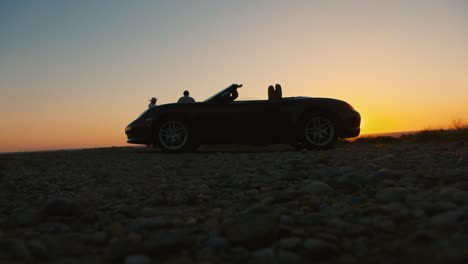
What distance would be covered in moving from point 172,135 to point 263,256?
624cm

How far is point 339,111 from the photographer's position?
297 inches

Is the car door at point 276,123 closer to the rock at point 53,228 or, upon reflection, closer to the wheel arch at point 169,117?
the wheel arch at point 169,117

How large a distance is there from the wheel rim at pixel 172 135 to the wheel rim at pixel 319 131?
2.39 meters

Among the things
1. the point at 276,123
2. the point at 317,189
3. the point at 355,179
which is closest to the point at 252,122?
the point at 276,123

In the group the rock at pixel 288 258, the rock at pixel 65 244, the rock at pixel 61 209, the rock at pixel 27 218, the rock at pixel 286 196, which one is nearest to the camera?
the rock at pixel 288 258

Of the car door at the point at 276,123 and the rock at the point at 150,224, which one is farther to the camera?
the car door at the point at 276,123

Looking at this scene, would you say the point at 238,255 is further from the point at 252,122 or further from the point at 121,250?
the point at 252,122

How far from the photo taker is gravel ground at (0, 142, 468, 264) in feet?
5.74

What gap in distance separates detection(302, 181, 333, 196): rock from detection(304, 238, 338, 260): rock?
111 centimetres

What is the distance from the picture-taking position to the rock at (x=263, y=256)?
5.49 feet

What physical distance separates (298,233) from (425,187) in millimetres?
1371

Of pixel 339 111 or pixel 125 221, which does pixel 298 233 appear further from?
pixel 339 111

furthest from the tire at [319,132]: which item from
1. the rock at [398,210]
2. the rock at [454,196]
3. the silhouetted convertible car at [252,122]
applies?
the rock at [398,210]

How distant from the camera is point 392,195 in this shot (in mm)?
2551
